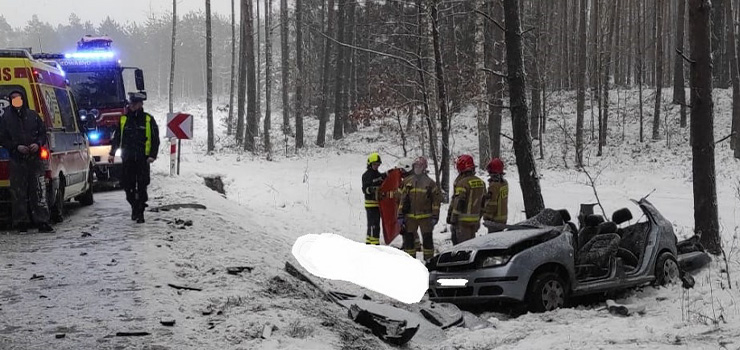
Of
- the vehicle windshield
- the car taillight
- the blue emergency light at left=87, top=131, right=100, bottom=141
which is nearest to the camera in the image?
the car taillight

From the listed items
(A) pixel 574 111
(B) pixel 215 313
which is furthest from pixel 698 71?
(A) pixel 574 111

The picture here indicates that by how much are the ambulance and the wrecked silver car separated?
19.8 feet

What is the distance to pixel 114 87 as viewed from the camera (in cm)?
1816

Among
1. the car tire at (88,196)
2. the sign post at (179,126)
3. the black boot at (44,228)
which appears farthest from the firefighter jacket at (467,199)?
the sign post at (179,126)

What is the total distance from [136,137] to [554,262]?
6.18 m

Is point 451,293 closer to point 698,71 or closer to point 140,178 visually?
point 140,178

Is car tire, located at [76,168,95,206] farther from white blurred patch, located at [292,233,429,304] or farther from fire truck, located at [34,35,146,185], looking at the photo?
white blurred patch, located at [292,233,429,304]

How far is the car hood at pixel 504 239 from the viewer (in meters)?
8.08

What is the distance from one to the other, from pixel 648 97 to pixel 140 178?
1391 inches

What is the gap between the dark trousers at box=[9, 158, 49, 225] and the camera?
31.5ft

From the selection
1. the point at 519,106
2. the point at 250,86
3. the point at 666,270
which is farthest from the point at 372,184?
the point at 250,86

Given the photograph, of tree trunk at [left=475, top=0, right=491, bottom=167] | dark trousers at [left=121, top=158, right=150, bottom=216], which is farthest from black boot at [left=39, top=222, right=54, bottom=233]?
tree trunk at [left=475, top=0, right=491, bottom=167]

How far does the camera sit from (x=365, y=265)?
11.5m

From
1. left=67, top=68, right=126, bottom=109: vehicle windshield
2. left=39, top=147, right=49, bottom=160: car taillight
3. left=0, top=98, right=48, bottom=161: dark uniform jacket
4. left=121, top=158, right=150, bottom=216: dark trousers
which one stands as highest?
left=67, top=68, right=126, bottom=109: vehicle windshield
